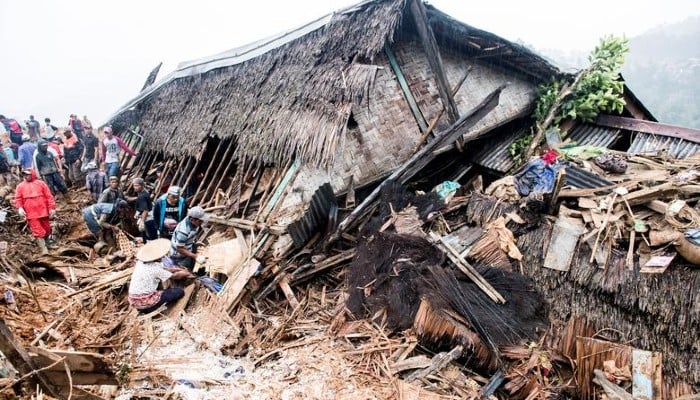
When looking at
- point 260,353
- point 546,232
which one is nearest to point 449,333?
point 546,232

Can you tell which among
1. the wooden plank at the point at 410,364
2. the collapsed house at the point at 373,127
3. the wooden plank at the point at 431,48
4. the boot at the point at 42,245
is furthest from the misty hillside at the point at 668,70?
the boot at the point at 42,245

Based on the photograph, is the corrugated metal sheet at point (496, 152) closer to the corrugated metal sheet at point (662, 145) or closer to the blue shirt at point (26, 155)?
the corrugated metal sheet at point (662, 145)

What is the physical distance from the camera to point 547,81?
1026 centimetres

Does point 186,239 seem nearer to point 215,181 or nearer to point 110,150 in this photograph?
point 215,181

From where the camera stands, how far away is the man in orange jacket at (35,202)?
24.6ft

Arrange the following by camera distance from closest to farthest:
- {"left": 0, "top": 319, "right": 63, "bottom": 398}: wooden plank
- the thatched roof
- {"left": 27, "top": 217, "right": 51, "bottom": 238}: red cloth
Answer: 1. {"left": 0, "top": 319, "right": 63, "bottom": 398}: wooden plank
2. the thatched roof
3. {"left": 27, "top": 217, "right": 51, "bottom": 238}: red cloth

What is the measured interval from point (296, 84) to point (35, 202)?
5.65 meters

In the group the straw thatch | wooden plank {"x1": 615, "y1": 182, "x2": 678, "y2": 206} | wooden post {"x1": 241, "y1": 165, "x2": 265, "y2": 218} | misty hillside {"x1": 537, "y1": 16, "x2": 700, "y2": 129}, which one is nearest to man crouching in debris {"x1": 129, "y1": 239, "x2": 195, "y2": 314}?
wooden post {"x1": 241, "y1": 165, "x2": 265, "y2": 218}

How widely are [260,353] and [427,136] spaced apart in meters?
5.53

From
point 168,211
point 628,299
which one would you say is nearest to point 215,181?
point 168,211

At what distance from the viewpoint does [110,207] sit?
27.7 ft

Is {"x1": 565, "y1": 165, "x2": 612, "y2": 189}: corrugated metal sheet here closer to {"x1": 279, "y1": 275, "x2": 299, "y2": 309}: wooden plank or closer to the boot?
{"x1": 279, "y1": 275, "x2": 299, "y2": 309}: wooden plank

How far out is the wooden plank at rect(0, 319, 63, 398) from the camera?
2.57 m

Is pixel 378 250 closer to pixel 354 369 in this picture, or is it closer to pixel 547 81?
pixel 354 369
